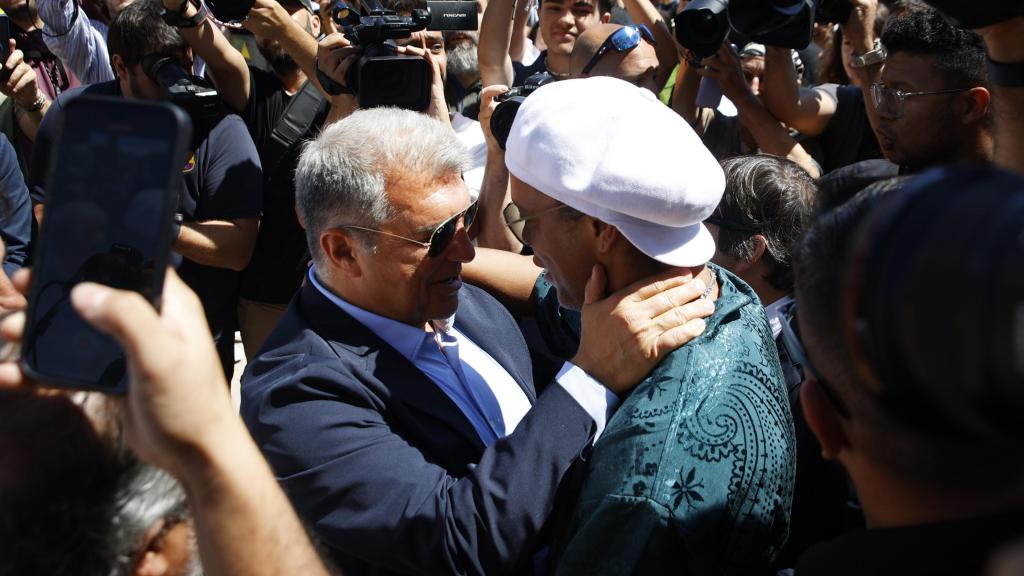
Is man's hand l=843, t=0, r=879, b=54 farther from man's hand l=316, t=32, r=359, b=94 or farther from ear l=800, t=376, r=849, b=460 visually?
ear l=800, t=376, r=849, b=460

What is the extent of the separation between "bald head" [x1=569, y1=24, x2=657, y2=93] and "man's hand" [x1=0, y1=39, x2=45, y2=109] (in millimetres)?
2650

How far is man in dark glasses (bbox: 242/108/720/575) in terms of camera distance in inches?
66.1

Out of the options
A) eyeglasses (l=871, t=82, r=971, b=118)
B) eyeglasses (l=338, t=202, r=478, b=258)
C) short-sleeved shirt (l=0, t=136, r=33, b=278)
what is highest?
eyeglasses (l=338, t=202, r=478, b=258)

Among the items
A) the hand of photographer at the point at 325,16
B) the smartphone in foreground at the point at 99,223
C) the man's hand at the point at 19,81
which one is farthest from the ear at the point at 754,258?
the man's hand at the point at 19,81

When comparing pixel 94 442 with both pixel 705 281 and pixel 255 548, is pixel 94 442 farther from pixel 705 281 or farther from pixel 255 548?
pixel 705 281

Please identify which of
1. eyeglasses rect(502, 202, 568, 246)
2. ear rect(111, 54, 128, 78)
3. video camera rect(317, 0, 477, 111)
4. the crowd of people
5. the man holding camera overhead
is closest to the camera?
the crowd of people

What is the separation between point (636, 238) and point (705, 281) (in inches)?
8.2

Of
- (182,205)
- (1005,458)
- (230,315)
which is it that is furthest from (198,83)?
(1005,458)

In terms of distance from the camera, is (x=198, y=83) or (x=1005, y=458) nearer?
(x=1005, y=458)

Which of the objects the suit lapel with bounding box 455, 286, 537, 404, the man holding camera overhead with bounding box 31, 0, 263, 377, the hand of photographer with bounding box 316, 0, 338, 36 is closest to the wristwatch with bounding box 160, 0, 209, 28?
the man holding camera overhead with bounding box 31, 0, 263, 377

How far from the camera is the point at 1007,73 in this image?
1.81 metres

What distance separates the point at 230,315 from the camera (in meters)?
3.71

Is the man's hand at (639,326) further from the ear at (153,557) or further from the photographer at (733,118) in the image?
the photographer at (733,118)

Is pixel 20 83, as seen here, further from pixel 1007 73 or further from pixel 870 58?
pixel 1007 73
